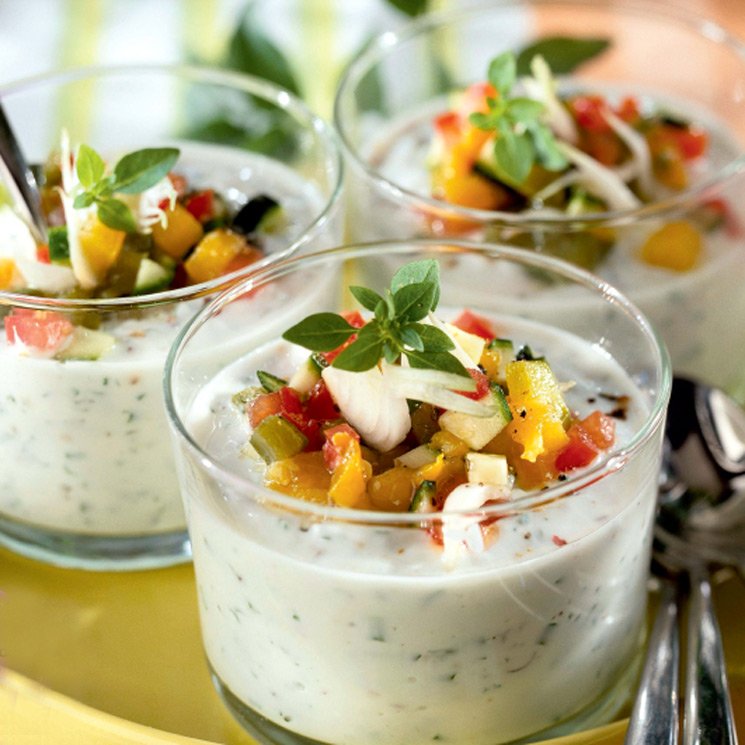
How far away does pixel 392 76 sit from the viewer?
262 cm

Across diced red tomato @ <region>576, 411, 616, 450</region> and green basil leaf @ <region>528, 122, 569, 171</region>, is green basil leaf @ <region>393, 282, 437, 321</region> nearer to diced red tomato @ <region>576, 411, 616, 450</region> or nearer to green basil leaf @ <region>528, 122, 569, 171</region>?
diced red tomato @ <region>576, 411, 616, 450</region>

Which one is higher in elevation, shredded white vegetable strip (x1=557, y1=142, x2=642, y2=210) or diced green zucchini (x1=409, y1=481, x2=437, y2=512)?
diced green zucchini (x1=409, y1=481, x2=437, y2=512)

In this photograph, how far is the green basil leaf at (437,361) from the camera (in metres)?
1.36

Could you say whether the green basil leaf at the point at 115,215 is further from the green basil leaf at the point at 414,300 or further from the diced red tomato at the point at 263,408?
the green basil leaf at the point at 414,300

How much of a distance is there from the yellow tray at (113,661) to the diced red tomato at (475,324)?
0.57m

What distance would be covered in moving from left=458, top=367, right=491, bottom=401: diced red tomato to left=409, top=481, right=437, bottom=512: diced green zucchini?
0.15 meters

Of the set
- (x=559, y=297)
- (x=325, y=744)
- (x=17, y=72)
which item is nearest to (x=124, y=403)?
(x=325, y=744)

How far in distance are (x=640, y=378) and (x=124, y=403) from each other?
763 mm

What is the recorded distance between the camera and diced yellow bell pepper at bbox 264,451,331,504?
131 cm

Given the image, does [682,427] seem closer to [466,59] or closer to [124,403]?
[124,403]

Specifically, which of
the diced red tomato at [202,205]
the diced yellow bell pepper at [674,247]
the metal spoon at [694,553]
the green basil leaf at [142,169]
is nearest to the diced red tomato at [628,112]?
the diced yellow bell pepper at [674,247]

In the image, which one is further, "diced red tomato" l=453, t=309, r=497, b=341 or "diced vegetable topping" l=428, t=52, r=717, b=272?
"diced vegetable topping" l=428, t=52, r=717, b=272

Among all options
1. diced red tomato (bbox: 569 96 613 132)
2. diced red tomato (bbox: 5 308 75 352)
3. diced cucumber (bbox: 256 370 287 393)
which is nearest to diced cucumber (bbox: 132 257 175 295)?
diced red tomato (bbox: 5 308 75 352)

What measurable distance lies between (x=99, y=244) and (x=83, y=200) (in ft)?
0.24
